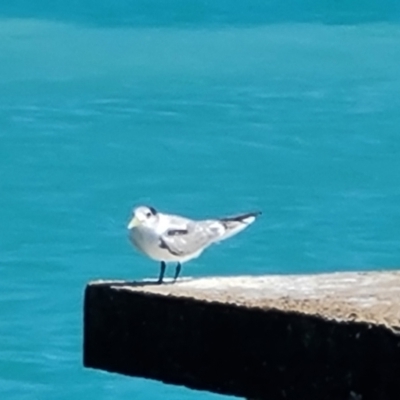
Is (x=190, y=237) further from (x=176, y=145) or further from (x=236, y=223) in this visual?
(x=176, y=145)

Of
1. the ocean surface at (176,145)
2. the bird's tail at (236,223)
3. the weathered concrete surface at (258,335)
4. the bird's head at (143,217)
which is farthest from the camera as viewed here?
the ocean surface at (176,145)

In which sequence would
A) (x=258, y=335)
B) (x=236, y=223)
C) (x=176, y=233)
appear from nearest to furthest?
(x=258, y=335)
(x=236, y=223)
(x=176, y=233)

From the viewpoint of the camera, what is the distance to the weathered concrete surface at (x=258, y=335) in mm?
479

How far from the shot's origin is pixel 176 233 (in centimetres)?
167

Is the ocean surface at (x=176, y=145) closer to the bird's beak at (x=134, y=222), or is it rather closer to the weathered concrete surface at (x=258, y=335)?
the bird's beak at (x=134, y=222)

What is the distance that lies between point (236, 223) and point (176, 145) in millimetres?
8063

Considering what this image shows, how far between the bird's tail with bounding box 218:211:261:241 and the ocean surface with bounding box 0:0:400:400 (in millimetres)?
3767

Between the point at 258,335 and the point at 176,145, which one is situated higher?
the point at 176,145

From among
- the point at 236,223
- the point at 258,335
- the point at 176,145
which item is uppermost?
the point at 176,145

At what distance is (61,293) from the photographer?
22.5 ft

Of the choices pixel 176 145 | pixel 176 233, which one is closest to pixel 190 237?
pixel 176 233

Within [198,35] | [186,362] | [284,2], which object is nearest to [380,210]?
[198,35]

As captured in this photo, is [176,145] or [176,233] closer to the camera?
[176,233]

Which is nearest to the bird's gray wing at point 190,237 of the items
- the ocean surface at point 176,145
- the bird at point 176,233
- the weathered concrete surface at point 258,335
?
the bird at point 176,233
